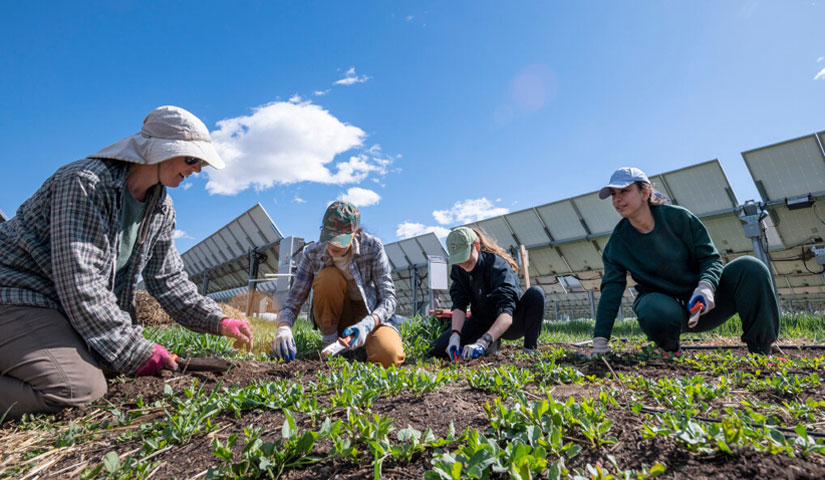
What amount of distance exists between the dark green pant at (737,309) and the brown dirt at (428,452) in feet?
3.53

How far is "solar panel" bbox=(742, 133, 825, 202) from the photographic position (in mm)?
7512

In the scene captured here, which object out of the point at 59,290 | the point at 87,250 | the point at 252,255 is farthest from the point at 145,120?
the point at 252,255

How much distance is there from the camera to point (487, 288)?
3879 millimetres

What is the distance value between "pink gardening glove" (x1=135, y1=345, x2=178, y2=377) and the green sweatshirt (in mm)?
2726

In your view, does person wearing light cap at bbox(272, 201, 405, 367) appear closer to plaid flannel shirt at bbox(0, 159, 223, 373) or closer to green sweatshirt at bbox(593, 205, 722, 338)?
plaid flannel shirt at bbox(0, 159, 223, 373)

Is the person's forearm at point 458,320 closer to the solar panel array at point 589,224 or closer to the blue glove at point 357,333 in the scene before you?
the blue glove at point 357,333

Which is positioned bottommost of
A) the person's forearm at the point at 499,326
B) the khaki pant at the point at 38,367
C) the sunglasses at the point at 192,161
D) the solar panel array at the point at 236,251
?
the person's forearm at the point at 499,326

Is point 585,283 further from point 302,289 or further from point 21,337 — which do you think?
point 21,337

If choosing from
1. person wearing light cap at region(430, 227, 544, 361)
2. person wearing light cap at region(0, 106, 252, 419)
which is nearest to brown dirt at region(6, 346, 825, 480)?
person wearing light cap at region(0, 106, 252, 419)

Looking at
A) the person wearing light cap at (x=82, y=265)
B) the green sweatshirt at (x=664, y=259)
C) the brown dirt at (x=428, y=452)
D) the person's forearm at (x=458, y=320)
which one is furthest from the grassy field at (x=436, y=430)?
the person's forearm at (x=458, y=320)

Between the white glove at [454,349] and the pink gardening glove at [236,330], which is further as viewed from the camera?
→ the white glove at [454,349]

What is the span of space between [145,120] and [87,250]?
A: 767mm

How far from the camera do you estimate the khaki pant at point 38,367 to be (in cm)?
179

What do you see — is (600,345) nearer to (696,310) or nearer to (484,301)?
(696,310)
